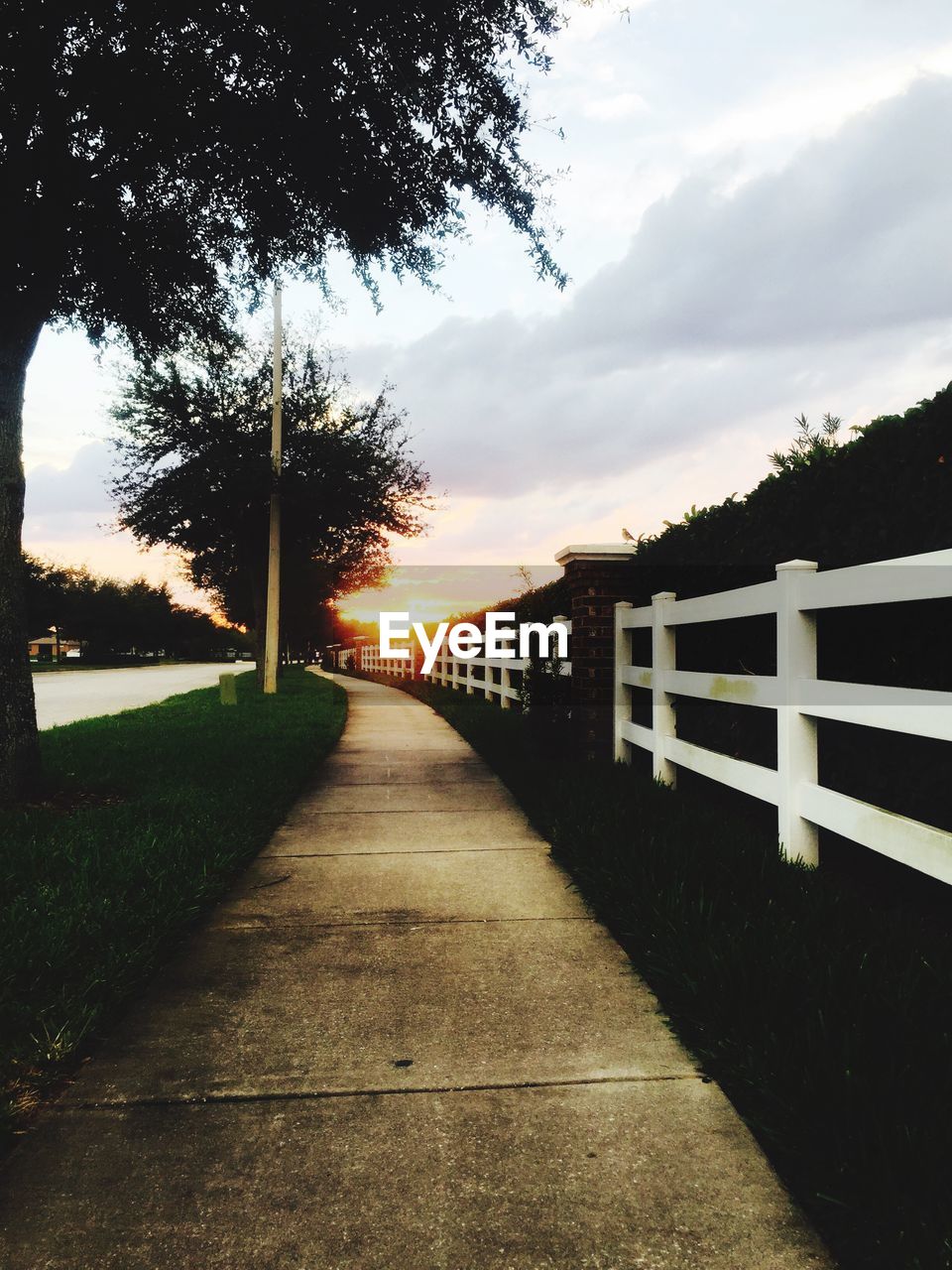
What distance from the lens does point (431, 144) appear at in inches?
257

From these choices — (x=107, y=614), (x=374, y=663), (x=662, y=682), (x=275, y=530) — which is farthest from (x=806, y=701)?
(x=107, y=614)

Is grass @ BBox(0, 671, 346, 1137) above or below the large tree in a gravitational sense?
below

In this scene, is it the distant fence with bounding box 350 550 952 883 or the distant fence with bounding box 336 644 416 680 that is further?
the distant fence with bounding box 336 644 416 680

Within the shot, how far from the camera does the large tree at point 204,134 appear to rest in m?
5.66

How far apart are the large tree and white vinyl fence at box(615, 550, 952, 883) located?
4057 millimetres

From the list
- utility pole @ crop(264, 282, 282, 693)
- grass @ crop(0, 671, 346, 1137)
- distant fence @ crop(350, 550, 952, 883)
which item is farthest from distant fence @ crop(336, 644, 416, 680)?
distant fence @ crop(350, 550, 952, 883)

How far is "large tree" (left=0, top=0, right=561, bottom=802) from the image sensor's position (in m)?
5.66

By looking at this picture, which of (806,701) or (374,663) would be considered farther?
(374,663)

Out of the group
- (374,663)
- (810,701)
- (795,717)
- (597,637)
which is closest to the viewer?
(810,701)

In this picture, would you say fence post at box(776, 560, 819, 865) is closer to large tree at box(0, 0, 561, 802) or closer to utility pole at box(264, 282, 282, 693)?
large tree at box(0, 0, 561, 802)

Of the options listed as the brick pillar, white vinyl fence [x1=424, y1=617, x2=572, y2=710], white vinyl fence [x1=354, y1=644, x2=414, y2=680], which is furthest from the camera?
white vinyl fence [x1=354, y1=644, x2=414, y2=680]

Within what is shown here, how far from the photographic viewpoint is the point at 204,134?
609cm

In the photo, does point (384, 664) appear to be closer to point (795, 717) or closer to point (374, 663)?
point (374, 663)

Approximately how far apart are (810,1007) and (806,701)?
1.53 meters
